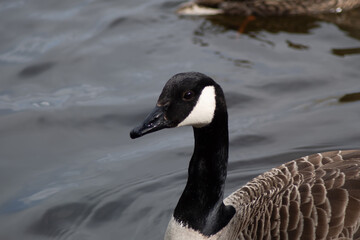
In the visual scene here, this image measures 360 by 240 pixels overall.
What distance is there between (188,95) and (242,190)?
1.25 metres

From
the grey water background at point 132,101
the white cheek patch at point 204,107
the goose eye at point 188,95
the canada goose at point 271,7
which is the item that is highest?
the goose eye at point 188,95

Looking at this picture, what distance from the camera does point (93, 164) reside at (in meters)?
6.91

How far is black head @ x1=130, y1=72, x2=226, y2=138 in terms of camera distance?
441 cm

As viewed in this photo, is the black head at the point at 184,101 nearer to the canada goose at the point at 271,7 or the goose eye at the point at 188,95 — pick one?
the goose eye at the point at 188,95

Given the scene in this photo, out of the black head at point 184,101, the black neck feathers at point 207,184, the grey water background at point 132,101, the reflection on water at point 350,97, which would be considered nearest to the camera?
the black head at point 184,101

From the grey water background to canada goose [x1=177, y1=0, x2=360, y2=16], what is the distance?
145mm

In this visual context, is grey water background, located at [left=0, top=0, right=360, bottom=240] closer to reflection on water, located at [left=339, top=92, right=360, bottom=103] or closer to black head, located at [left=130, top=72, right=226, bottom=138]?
reflection on water, located at [left=339, top=92, right=360, bottom=103]

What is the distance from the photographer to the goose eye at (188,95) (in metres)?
4.45

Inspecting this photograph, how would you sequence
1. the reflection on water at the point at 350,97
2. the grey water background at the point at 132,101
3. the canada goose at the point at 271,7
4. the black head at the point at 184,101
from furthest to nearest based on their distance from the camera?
the canada goose at the point at 271,7 < the reflection on water at the point at 350,97 < the grey water background at the point at 132,101 < the black head at the point at 184,101

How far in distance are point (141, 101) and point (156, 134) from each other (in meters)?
0.76

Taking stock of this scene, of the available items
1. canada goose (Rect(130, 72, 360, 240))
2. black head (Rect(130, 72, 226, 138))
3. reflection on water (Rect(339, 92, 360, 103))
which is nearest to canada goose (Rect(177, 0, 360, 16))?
reflection on water (Rect(339, 92, 360, 103))

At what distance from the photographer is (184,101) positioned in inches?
175

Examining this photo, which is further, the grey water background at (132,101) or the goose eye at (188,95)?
the grey water background at (132,101)

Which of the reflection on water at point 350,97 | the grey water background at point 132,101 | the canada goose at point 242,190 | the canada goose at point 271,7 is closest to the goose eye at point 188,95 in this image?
the canada goose at point 242,190
